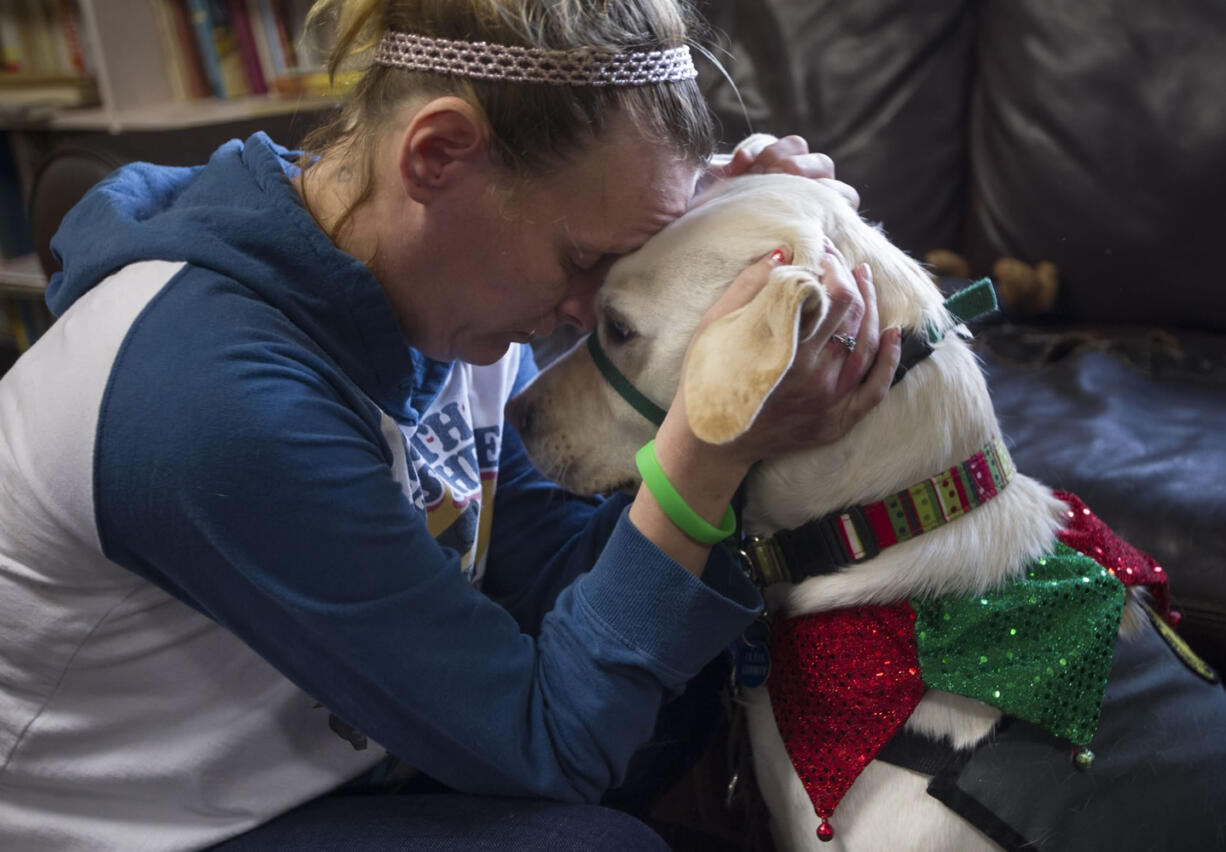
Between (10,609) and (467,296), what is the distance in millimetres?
511

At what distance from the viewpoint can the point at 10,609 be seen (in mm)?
850

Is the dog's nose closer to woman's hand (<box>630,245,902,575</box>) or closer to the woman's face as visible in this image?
the woman's face

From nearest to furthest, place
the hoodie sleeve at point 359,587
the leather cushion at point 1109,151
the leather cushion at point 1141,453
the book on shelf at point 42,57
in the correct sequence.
Result: the hoodie sleeve at point 359,587 → the leather cushion at point 1141,453 → the leather cushion at point 1109,151 → the book on shelf at point 42,57

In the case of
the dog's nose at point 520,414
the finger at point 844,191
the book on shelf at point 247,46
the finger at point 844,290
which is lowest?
the dog's nose at point 520,414

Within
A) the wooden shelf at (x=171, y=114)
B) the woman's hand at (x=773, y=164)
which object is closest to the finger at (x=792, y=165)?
the woman's hand at (x=773, y=164)

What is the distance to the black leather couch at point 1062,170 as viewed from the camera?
1755mm

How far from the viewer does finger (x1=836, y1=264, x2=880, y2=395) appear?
3.07 feet

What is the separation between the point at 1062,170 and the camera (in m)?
2.13

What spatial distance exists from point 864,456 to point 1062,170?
1500 millimetres

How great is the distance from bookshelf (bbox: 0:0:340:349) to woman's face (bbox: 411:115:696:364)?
2103 millimetres

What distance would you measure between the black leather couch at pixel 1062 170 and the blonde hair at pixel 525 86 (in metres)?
1.06

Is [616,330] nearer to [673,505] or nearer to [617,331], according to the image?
[617,331]

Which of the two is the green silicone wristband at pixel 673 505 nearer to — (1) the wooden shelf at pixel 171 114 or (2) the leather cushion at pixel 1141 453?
(2) the leather cushion at pixel 1141 453

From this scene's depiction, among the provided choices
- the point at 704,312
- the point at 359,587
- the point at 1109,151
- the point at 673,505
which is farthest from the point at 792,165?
the point at 1109,151
